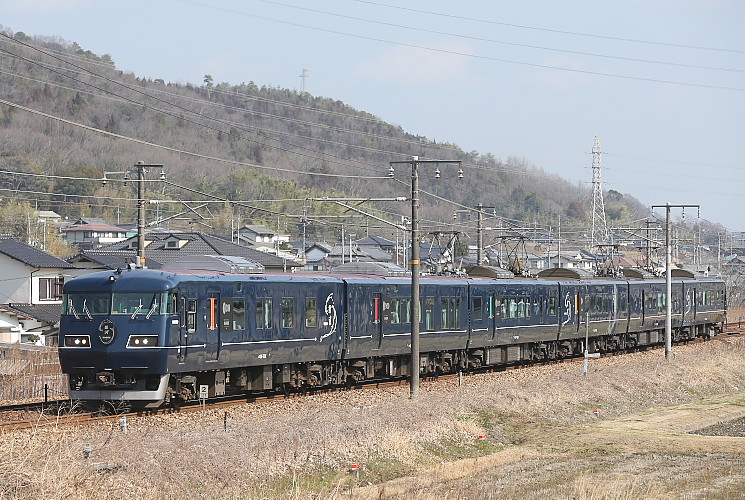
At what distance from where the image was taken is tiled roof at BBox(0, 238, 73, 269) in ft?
186

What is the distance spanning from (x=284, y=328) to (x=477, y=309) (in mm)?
11453

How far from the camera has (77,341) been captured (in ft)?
72.5

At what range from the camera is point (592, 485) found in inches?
681

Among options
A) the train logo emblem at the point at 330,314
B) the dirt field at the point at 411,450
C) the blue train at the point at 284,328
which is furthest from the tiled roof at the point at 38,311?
the train logo emblem at the point at 330,314

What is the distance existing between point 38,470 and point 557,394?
18183 mm

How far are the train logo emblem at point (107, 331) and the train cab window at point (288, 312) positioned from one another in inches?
201

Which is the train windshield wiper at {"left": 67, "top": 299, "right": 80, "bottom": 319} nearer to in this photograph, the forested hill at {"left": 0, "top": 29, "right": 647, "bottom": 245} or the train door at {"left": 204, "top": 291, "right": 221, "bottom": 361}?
the train door at {"left": 204, "top": 291, "right": 221, "bottom": 361}

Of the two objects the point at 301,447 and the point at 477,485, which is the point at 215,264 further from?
the point at 477,485

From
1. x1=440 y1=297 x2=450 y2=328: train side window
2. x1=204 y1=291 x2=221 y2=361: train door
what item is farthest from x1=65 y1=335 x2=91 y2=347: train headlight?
x1=440 y1=297 x2=450 y2=328: train side window

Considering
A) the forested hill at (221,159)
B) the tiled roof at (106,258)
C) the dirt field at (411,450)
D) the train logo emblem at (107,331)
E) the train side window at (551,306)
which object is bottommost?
the dirt field at (411,450)

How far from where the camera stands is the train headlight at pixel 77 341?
22.0 metres

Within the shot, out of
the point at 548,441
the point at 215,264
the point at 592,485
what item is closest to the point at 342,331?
the point at 215,264

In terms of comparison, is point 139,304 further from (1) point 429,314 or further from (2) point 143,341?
(1) point 429,314

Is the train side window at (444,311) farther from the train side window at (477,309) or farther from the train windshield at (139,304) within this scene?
the train windshield at (139,304)
